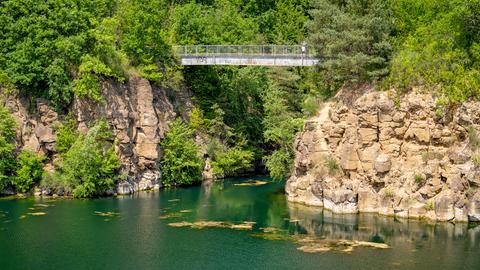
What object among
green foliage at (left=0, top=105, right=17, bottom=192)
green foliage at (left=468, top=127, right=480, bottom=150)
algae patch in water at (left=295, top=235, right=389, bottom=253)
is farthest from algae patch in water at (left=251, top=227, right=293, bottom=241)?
green foliage at (left=0, top=105, right=17, bottom=192)

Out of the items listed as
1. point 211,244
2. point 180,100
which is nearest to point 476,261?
point 211,244

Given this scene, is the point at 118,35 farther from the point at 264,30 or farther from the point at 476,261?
the point at 476,261

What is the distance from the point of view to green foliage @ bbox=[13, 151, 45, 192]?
6969 cm

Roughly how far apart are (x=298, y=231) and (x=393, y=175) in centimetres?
1059

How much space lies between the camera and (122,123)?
73.8 metres

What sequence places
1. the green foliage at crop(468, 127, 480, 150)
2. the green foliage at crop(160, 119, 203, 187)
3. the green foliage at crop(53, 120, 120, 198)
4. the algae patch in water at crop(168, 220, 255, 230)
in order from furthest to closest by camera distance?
1. the green foliage at crop(160, 119, 203, 187)
2. the green foliage at crop(53, 120, 120, 198)
3. the green foliage at crop(468, 127, 480, 150)
4. the algae patch in water at crop(168, 220, 255, 230)

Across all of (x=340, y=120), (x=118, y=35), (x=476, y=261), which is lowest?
(x=476, y=261)

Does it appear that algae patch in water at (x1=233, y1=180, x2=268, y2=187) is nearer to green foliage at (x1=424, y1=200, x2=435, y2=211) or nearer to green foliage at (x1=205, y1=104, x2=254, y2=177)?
green foliage at (x1=205, y1=104, x2=254, y2=177)

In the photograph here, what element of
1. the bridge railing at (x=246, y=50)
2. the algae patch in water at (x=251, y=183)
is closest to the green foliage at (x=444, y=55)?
the bridge railing at (x=246, y=50)

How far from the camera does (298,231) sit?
5684 cm

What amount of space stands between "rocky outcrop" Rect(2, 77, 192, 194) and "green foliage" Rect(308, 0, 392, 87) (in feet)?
63.2

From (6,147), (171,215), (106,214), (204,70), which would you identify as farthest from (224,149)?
(6,147)

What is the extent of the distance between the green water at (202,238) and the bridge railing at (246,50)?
588 inches

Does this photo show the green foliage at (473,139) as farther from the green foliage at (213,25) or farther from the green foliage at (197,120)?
the green foliage at (213,25)
